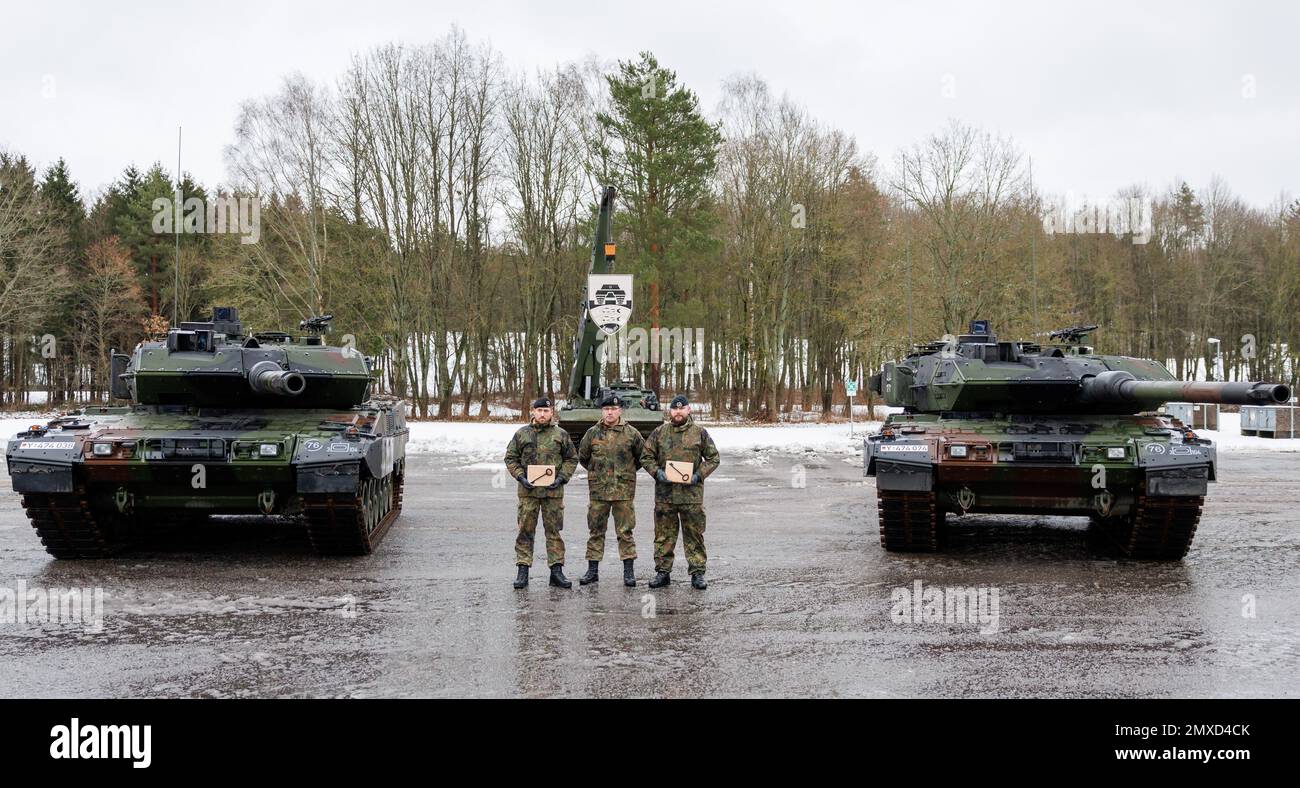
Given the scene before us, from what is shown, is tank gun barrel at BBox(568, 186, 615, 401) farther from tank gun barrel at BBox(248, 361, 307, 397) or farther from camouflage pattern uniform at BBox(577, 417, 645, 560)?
camouflage pattern uniform at BBox(577, 417, 645, 560)

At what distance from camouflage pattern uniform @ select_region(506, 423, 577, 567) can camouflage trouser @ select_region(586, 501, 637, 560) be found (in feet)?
0.85

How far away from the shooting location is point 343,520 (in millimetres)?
9656

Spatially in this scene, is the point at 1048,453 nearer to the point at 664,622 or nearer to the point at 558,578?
the point at 664,622

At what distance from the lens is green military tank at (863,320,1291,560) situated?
31.7 feet

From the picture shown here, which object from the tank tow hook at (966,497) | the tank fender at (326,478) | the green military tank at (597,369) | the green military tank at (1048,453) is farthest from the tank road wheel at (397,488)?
the green military tank at (597,369)

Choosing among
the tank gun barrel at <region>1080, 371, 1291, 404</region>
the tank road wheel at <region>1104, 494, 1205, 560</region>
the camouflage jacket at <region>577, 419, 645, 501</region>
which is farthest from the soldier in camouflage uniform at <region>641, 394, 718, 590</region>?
the tank road wheel at <region>1104, 494, 1205, 560</region>

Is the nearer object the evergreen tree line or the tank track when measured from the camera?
the tank track

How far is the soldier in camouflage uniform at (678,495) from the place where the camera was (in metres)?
8.53

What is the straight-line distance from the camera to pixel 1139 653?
637cm

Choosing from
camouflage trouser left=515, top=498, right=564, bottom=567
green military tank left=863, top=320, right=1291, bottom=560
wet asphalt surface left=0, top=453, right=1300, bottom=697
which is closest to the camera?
wet asphalt surface left=0, top=453, right=1300, bottom=697

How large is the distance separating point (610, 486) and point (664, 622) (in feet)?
5.48
